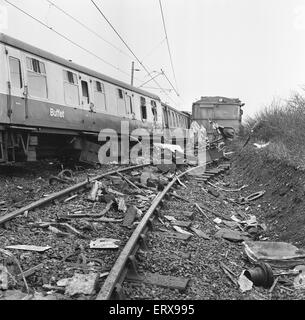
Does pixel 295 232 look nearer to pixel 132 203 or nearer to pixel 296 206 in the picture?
pixel 296 206

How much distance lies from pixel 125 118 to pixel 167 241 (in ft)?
38.6

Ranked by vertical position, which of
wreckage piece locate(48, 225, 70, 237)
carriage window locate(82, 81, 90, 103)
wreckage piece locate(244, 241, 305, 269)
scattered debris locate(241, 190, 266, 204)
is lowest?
scattered debris locate(241, 190, 266, 204)

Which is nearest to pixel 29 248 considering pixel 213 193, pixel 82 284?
pixel 82 284

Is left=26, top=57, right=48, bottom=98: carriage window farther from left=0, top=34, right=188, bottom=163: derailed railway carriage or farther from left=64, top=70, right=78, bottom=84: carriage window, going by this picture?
left=64, top=70, right=78, bottom=84: carriage window

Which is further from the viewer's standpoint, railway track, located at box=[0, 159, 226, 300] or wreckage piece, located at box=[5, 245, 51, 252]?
wreckage piece, located at box=[5, 245, 51, 252]

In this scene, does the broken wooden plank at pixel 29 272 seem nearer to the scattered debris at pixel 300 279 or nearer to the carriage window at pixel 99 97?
the scattered debris at pixel 300 279

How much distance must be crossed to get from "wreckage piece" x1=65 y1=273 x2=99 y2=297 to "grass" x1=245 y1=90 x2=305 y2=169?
6344 millimetres

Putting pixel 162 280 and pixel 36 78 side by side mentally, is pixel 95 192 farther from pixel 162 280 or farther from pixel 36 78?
pixel 162 280

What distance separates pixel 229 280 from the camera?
4.78 m

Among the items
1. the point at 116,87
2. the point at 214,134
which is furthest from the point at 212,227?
the point at 214,134

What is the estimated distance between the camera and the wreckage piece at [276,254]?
5352 millimetres

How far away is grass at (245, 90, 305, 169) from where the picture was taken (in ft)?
37.4

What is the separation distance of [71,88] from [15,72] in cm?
277

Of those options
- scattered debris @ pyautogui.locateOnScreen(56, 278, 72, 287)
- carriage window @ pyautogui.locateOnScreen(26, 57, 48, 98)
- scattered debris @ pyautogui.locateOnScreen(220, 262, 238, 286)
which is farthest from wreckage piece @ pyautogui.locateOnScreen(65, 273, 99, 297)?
carriage window @ pyautogui.locateOnScreen(26, 57, 48, 98)
